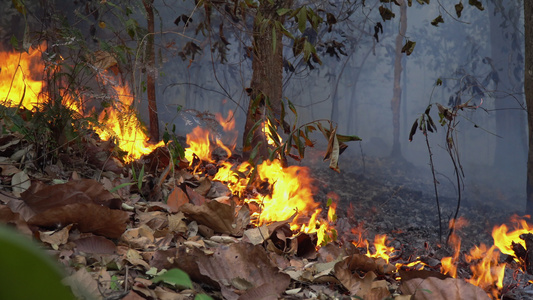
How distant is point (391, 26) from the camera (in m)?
13.4

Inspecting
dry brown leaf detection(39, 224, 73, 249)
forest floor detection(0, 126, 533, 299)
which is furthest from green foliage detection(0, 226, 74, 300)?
dry brown leaf detection(39, 224, 73, 249)

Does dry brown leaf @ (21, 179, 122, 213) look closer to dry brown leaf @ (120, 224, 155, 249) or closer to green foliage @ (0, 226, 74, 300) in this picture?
dry brown leaf @ (120, 224, 155, 249)

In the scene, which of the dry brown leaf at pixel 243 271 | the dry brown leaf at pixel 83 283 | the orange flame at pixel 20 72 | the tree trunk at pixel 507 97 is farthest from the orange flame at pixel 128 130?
the tree trunk at pixel 507 97

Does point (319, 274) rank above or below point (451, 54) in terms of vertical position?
below

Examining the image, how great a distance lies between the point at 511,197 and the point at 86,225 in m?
9.30

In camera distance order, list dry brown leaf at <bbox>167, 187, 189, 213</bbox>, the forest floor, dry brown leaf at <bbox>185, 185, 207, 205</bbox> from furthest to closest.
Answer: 1. dry brown leaf at <bbox>185, 185, 207, 205</bbox>
2. dry brown leaf at <bbox>167, 187, 189, 213</bbox>
3. the forest floor

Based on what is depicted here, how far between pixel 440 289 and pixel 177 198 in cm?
120

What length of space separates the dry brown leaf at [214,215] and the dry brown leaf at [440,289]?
0.72m

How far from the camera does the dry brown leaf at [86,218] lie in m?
1.53

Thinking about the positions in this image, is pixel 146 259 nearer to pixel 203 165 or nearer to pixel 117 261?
pixel 117 261

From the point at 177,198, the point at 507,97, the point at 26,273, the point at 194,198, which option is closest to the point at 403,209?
the point at 194,198

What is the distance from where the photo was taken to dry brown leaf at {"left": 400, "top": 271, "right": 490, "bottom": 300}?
1538 millimetres

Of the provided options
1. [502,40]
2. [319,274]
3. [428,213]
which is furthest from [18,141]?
[502,40]

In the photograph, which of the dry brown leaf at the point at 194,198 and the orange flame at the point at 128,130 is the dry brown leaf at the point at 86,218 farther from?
the orange flame at the point at 128,130
